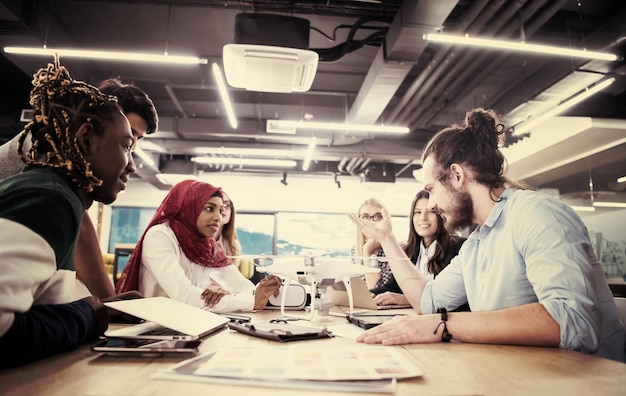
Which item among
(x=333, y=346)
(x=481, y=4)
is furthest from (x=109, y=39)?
(x=333, y=346)

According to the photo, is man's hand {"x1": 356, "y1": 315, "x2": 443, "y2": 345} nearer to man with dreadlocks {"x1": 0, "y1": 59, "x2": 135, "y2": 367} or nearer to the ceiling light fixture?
man with dreadlocks {"x1": 0, "y1": 59, "x2": 135, "y2": 367}

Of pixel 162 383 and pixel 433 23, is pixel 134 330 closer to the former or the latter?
pixel 162 383

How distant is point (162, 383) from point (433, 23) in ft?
12.4

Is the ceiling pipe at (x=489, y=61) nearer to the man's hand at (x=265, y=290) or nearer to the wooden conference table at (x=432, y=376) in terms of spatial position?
the man's hand at (x=265, y=290)

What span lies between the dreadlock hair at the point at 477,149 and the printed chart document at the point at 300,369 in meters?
0.88

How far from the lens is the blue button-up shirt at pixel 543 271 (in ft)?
3.08

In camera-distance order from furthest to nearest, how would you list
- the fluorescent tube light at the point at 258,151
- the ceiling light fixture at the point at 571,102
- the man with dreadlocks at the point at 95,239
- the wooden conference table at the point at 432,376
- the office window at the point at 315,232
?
the office window at the point at 315,232
the fluorescent tube light at the point at 258,151
the ceiling light fixture at the point at 571,102
the man with dreadlocks at the point at 95,239
the wooden conference table at the point at 432,376

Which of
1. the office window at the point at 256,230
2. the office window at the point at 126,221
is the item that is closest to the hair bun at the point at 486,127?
the office window at the point at 256,230

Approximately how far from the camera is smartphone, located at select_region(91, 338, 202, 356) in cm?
77

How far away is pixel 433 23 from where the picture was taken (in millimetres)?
3543

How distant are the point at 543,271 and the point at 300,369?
28.9 inches

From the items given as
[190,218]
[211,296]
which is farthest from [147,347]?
[190,218]

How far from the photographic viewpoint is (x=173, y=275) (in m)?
1.73

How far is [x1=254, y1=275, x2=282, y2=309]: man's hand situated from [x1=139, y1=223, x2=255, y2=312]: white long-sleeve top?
0.03 metres
